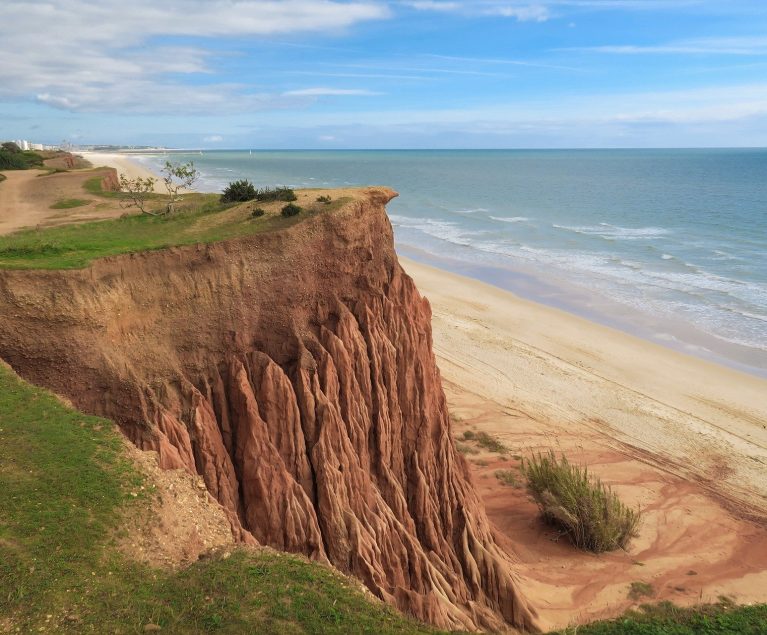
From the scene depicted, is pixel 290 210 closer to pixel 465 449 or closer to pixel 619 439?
pixel 465 449

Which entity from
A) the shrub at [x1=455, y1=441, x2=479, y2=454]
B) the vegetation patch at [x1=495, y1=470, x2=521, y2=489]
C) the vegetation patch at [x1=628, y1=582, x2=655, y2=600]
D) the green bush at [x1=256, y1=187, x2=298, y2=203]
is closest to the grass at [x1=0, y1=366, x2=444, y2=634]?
the green bush at [x1=256, y1=187, x2=298, y2=203]

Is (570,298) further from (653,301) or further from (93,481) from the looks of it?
(93,481)

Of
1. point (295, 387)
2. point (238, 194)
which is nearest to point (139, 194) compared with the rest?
point (238, 194)

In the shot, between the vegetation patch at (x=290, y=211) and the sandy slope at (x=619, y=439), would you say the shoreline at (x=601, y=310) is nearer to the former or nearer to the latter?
the sandy slope at (x=619, y=439)

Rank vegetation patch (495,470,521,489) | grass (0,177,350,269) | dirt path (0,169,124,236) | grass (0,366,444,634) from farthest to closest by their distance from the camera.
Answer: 1. vegetation patch (495,470,521,489)
2. dirt path (0,169,124,236)
3. grass (0,177,350,269)
4. grass (0,366,444,634)

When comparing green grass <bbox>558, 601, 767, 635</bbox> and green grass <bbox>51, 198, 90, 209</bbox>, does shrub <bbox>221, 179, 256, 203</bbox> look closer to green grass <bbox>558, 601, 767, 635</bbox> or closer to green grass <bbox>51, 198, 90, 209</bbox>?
green grass <bbox>51, 198, 90, 209</bbox>
